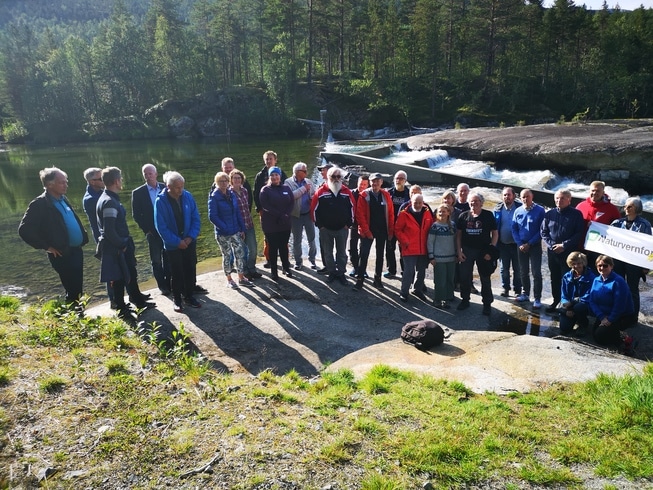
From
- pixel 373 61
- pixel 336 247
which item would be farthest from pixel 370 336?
pixel 373 61

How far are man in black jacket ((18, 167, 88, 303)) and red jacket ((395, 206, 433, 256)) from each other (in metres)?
5.28

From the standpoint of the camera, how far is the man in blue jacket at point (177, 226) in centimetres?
689

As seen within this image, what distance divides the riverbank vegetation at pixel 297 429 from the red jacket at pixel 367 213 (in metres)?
3.63

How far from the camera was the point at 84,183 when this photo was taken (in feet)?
86.4

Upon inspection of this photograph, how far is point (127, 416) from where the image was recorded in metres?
4.00

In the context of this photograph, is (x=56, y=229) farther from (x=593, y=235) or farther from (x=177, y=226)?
(x=593, y=235)

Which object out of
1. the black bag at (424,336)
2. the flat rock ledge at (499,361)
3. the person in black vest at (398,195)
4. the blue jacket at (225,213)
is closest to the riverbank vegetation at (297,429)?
the flat rock ledge at (499,361)

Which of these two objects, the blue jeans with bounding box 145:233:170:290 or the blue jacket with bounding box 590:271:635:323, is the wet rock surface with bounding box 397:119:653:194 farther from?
the blue jeans with bounding box 145:233:170:290

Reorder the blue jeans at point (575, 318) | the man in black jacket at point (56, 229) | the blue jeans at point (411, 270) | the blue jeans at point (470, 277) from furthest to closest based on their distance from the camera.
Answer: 1. the blue jeans at point (411, 270)
2. the blue jeans at point (470, 277)
3. the blue jeans at point (575, 318)
4. the man in black jacket at point (56, 229)

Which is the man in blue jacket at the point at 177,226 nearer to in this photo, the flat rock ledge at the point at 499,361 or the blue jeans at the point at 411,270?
the flat rock ledge at the point at 499,361

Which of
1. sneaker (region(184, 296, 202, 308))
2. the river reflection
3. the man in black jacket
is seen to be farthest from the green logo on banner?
the river reflection

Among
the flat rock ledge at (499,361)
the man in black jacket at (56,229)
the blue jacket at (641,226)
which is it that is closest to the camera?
the flat rock ledge at (499,361)

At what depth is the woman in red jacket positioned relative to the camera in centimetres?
798

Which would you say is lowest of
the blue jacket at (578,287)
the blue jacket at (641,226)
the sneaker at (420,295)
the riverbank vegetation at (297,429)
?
the sneaker at (420,295)
